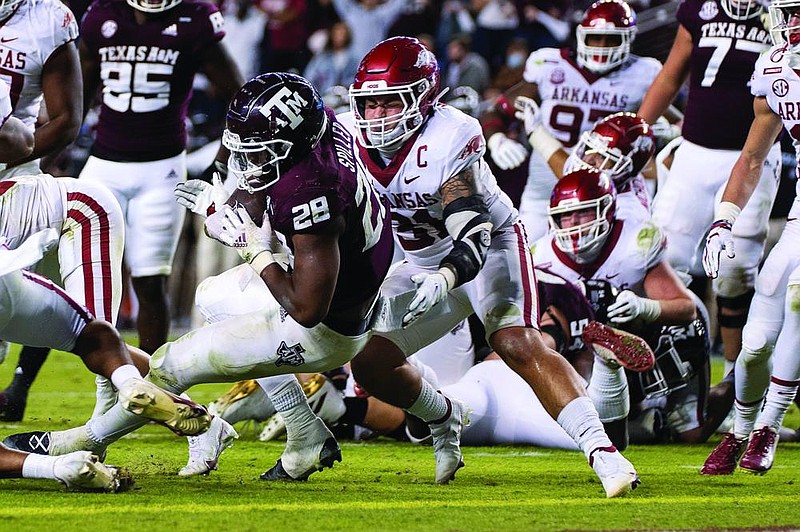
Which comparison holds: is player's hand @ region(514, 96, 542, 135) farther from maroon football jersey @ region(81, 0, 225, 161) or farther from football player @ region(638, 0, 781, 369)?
maroon football jersey @ region(81, 0, 225, 161)

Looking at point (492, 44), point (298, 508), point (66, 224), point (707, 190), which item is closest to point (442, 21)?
point (492, 44)

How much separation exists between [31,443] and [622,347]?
2.00 metres

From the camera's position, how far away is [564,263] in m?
5.75

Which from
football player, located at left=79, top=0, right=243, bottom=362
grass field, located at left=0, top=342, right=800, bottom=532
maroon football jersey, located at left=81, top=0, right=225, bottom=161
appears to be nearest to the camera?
grass field, located at left=0, top=342, right=800, bottom=532

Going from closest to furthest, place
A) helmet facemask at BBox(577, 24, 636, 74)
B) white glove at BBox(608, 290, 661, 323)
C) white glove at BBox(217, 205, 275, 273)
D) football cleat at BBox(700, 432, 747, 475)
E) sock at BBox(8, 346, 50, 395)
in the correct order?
white glove at BBox(217, 205, 275, 273) < football cleat at BBox(700, 432, 747, 475) < white glove at BBox(608, 290, 661, 323) < sock at BBox(8, 346, 50, 395) < helmet facemask at BBox(577, 24, 636, 74)

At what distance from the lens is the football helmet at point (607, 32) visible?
6973mm

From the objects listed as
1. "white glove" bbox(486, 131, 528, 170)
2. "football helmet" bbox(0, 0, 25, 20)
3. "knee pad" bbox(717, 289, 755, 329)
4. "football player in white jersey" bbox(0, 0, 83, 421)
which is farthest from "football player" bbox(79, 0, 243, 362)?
"knee pad" bbox(717, 289, 755, 329)

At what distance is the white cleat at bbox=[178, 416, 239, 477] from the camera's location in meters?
4.24

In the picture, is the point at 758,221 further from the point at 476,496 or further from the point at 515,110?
the point at 476,496

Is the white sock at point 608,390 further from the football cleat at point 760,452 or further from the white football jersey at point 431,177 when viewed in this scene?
the white football jersey at point 431,177

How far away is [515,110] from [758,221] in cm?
157

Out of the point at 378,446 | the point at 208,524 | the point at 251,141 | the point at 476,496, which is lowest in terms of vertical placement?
the point at 378,446

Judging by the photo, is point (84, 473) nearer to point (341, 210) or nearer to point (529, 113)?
point (341, 210)

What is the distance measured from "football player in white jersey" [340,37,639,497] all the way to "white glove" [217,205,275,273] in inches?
18.9
